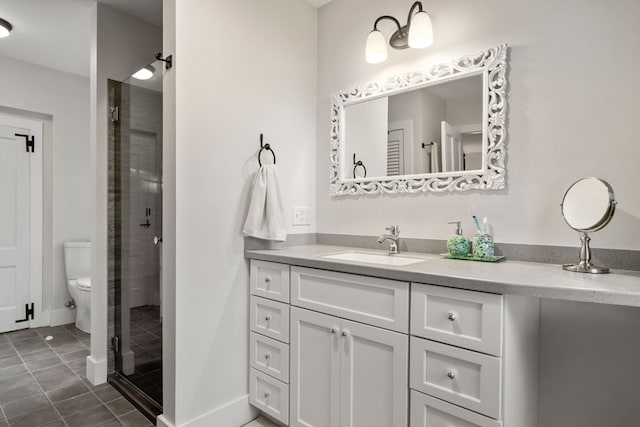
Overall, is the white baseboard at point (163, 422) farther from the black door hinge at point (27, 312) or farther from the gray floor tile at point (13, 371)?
the black door hinge at point (27, 312)

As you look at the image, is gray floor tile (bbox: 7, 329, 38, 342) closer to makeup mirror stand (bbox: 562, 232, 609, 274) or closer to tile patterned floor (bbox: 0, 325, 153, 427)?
tile patterned floor (bbox: 0, 325, 153, 427)

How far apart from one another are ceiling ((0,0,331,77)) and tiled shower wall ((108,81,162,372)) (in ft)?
1.86

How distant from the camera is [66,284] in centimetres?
350

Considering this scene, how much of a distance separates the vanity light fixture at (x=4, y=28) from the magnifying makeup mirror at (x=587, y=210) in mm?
3733

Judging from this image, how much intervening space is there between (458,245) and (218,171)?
122 cm

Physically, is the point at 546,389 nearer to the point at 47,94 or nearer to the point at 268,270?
the point at 268,270

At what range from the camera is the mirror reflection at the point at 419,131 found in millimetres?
1679

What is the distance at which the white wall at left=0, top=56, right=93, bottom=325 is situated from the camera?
3.31 m

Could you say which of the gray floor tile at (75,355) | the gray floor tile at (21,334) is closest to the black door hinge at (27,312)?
the gray floor tile at (21,334)

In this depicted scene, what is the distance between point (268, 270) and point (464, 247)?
3.16 feet

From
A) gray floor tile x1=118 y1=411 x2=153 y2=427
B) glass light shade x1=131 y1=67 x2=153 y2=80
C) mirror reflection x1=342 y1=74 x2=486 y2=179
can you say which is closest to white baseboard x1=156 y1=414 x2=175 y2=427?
gray floor tile x1=118 y1=411 x2=153 y2=427

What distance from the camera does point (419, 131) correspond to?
187 centimetres

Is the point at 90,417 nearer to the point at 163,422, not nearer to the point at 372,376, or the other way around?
the point at 163,422

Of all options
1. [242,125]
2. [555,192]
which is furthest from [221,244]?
[555,192]
